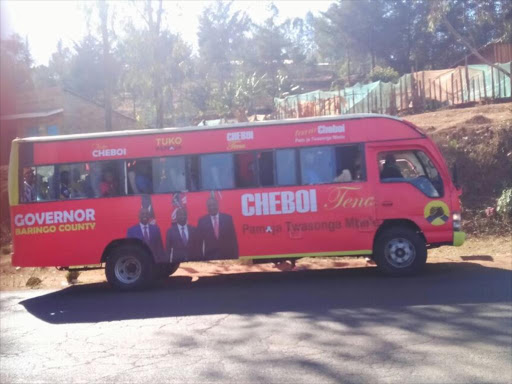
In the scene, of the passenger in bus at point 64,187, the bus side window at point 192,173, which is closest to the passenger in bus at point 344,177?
the bus side window at point 192,173

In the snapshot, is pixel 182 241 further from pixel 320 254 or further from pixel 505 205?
pixel 505 205

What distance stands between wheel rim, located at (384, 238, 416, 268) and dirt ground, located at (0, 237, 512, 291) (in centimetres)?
205

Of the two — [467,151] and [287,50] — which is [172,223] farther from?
[287,50]

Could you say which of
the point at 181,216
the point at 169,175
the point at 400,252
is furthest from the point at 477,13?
the point at 181,216

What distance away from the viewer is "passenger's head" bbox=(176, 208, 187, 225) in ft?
40.0

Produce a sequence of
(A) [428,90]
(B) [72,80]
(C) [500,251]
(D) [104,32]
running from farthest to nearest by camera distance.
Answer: (B) [72,80] → (A) [428,90] → (D) [104,32] → (C) [500,251]

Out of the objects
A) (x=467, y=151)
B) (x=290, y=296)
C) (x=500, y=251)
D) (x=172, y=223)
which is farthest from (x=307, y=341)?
(x=467, y=151)

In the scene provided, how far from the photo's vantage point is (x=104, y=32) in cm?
2319

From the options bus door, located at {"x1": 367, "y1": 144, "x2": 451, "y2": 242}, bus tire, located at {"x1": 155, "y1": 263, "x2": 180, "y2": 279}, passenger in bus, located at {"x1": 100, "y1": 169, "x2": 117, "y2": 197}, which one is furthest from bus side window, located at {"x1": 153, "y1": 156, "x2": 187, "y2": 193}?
bus door, located at {"x1": 367, "y1": 144, "x2": 451, "y2": 242}

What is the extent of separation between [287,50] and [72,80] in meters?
14.8

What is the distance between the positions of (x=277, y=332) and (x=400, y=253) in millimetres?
4302

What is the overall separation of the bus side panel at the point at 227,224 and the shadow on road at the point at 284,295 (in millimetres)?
651

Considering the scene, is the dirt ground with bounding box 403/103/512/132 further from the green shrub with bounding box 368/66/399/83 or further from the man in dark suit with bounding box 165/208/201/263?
the green shrub with bounding box 368/66/399/83

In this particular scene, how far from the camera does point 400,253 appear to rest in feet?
38.9
